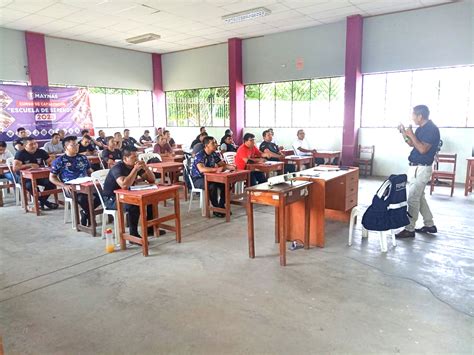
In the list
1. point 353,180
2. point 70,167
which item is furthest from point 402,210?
point 70,167

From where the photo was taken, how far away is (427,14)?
7.23 meters

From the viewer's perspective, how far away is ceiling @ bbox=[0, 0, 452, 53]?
6.81m

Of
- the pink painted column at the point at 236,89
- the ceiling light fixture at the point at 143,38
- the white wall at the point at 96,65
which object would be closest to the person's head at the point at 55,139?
the white wall at the point at 96,65

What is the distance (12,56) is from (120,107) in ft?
10.9

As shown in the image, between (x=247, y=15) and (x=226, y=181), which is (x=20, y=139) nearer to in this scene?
(x=226, y=181)

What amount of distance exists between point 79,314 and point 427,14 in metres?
8.06

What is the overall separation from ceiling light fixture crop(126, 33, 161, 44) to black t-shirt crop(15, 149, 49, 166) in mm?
4621

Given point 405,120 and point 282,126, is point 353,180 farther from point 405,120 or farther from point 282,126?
point 282,126

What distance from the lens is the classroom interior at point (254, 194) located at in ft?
7.79

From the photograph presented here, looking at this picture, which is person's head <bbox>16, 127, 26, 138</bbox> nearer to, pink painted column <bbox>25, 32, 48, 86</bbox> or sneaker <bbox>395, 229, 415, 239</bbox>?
pink painted column <bbox>25, 32, 48, 86</bbox>

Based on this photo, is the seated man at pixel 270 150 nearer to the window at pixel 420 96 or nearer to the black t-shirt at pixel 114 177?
the window at pixel 420 96

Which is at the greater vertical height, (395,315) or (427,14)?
(427,14)

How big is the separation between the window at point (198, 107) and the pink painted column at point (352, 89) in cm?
383

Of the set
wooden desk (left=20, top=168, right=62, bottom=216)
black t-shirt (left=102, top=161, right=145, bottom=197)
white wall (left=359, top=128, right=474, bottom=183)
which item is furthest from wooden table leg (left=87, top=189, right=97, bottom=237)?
white wall (left=359, top=128, right=474, bottom=183)
